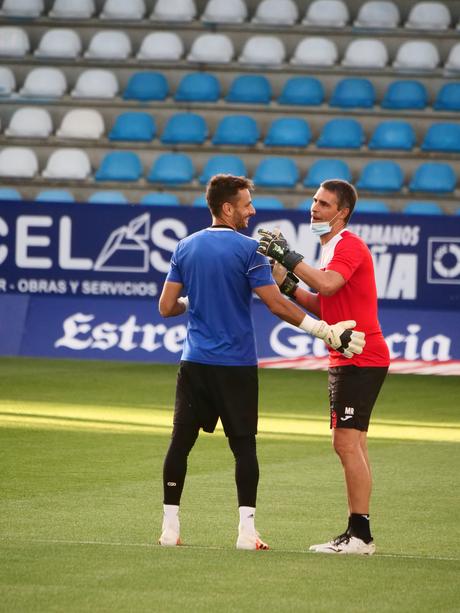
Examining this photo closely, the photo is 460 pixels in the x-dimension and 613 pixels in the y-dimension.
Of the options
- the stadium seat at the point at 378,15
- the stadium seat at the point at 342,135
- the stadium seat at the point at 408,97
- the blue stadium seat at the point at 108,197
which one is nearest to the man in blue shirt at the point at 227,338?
the blue stadium seat at the point at 108,197

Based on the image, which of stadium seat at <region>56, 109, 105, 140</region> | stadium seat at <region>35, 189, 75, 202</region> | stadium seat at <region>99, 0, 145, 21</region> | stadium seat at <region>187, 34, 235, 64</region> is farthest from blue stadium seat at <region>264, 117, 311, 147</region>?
stadium seat at <region>99, 0, 145, 21</region>

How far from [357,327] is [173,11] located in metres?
17.3

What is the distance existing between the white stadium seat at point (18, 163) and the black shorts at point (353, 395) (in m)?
15.5

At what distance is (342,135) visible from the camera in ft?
71.7

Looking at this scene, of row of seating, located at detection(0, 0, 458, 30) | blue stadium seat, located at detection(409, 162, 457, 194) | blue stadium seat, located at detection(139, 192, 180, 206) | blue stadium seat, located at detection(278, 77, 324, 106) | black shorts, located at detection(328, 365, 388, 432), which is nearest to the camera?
black shorts, located at detection(328, 365, 388, 432)

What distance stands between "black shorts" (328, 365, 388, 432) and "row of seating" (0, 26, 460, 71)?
15.8 meters

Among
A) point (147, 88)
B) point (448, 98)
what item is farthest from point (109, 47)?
point (448, 98)

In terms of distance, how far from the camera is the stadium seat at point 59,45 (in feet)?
76.8

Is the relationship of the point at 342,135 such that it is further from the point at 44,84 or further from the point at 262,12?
the point at 44,84

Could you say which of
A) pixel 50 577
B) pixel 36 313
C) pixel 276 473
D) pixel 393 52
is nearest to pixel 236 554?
pixel 50 577

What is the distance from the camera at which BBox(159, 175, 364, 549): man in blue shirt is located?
7.17 metres

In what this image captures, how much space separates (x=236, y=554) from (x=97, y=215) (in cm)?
1194

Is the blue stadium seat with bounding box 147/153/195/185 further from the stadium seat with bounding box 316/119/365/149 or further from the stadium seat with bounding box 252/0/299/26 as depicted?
the stadium seat with bounding box 252/0/299/26

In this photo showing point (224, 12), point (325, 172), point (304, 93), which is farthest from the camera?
point (224, 12)
